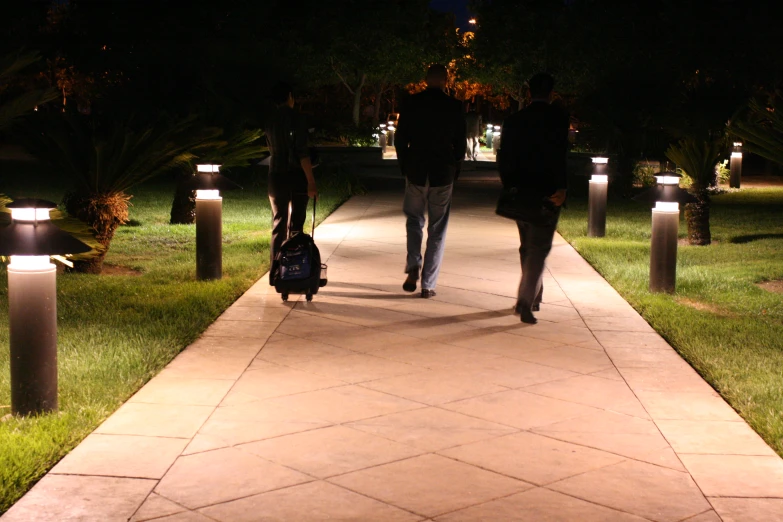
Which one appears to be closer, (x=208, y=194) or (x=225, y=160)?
(x=208, y=194)

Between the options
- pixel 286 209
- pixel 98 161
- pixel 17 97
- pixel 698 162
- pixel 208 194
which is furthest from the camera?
pixel 698 162

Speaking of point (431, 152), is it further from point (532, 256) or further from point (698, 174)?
point (698, 174)

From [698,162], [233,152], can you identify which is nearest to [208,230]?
[233,152]

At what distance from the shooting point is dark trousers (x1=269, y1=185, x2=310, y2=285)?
935 cm

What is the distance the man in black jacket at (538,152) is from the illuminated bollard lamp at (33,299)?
3697mm

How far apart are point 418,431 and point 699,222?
9.71 meters

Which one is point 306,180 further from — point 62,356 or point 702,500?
point 702,500

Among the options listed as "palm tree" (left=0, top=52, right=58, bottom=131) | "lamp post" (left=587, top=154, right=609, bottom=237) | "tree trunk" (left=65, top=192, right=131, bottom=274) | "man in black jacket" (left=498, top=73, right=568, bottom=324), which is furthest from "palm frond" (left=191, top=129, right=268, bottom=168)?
"palm tree" (left=0, top=52, right=58, bottom=131)

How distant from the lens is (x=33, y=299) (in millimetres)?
5395

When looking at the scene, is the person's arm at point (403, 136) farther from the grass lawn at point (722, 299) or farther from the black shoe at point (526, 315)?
the grass lawn at point (722, 299)

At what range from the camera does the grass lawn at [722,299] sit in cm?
639

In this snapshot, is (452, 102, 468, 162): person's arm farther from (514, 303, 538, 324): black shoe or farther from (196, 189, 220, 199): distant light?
(196, 189, 220, 199): distant light

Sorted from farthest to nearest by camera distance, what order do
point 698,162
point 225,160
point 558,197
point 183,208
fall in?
point 183,208 < point 225,160 < point 698,162 < point 558,197

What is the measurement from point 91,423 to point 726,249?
1016cm
